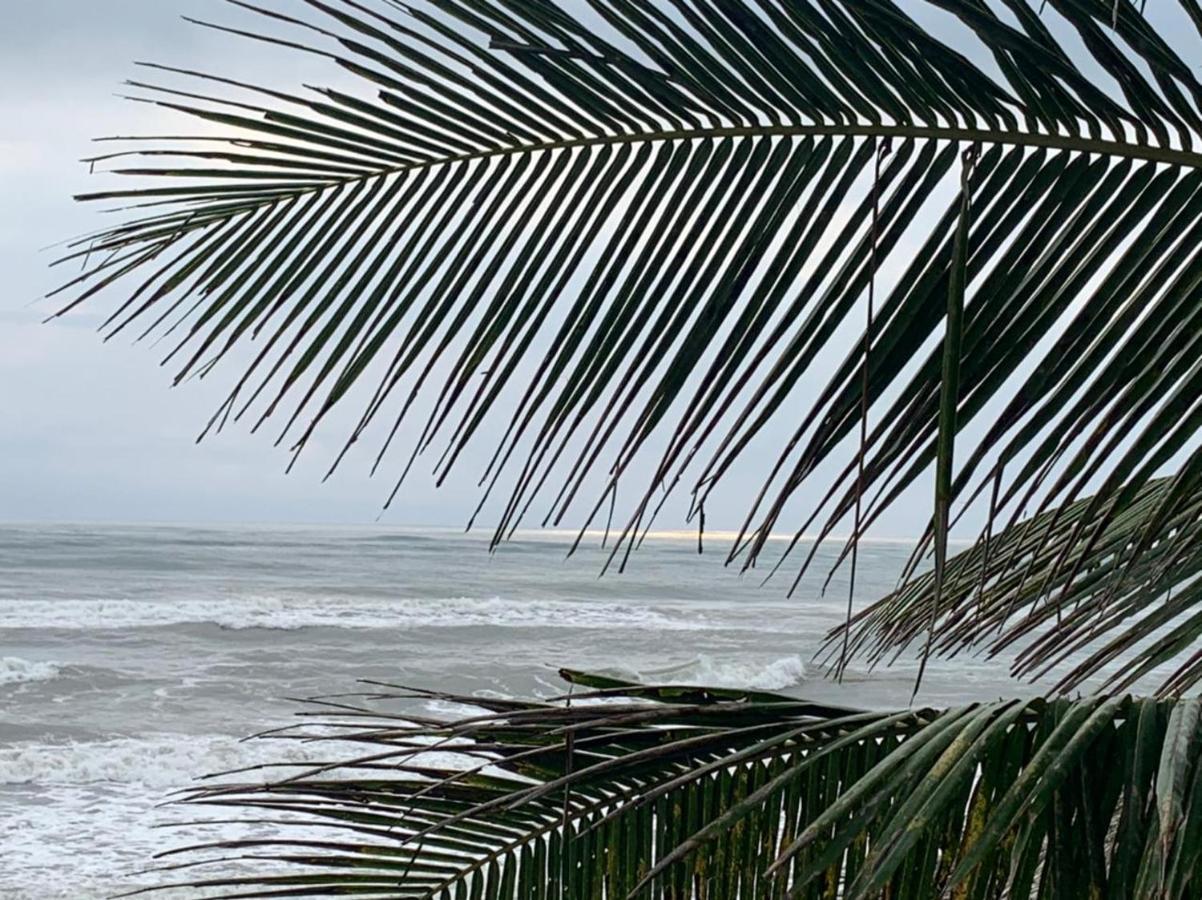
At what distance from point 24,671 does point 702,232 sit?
16.6 meters

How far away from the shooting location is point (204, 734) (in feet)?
41.9

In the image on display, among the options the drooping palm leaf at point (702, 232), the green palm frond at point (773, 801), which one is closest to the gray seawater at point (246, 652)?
the green palm frond at point (773, 801)

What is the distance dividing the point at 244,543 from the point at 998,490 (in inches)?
1824

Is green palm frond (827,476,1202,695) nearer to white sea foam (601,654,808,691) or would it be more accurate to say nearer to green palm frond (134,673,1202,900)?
green palm frond (134,673,1202,900)

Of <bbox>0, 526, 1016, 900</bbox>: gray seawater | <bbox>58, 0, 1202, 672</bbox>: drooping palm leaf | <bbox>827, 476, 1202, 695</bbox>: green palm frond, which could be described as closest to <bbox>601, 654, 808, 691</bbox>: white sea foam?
<bbox>0, 526, 1016, 900</bbox>: gray seawater

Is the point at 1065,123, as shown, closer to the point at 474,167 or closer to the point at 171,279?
the point at 474,167

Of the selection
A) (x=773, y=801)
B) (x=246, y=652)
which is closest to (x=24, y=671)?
(x=246, y=652)

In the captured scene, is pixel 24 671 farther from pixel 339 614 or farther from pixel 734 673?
pixel 734 673

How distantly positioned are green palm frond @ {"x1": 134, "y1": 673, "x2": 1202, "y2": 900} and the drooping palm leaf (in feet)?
0.65

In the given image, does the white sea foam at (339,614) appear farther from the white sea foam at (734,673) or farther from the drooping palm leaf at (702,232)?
the drooping palm leaf at (702,232)

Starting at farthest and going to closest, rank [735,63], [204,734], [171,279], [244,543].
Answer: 1. [244,543]
2. [204,734]
3. [171,279]
4. [735,63]

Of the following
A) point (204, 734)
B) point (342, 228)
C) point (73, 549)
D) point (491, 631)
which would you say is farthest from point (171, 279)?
point (73, 549)

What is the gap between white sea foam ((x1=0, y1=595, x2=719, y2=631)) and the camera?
21.7 metres

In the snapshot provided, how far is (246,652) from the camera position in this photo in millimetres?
18703
